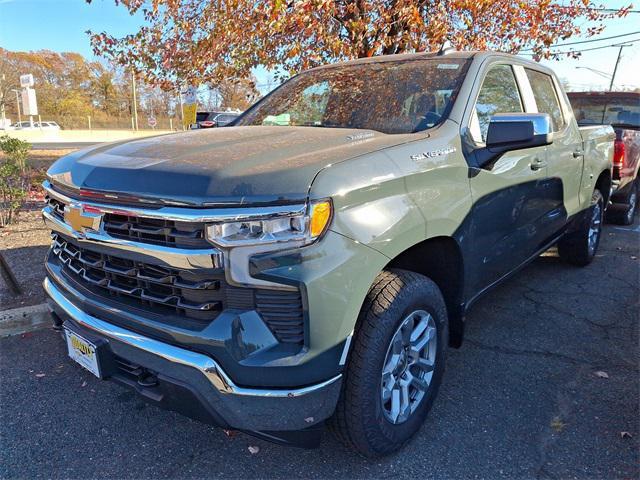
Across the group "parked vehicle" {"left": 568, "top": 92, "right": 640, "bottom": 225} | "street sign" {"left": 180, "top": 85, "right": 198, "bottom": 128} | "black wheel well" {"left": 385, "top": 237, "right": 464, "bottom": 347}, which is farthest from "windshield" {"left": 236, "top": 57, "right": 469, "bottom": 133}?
"street sign" {"left": 180, "top": 85, "right": 198, "bottom": 128}

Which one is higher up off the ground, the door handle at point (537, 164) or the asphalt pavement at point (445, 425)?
the door handle at point (537, 164)

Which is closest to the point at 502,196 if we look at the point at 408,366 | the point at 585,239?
the point at 408,366

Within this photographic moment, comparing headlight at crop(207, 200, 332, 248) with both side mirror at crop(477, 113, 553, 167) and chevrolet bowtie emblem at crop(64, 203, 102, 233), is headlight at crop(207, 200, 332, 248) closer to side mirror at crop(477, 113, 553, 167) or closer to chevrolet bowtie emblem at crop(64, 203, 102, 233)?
chevrolet bowtie emblem at crop(64, 203, 102, 233)

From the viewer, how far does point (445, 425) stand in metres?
2.60

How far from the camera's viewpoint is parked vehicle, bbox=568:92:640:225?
6.30 m

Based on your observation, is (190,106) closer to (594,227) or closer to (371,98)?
(371,98)

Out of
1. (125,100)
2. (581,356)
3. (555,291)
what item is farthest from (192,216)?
(125,100)

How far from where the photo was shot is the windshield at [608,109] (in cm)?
770

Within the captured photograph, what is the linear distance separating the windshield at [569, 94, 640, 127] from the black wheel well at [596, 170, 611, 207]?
2760 mm

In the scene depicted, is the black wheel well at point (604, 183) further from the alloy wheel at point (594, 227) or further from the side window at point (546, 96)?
the side window at point (546, 96)

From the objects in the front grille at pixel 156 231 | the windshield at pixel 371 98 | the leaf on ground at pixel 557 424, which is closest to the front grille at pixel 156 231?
the front grille at pixel 156 231

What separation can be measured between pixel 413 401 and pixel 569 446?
82cm

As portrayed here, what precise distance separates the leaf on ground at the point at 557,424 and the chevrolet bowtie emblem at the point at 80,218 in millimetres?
2487

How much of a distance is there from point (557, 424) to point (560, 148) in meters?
2.16
